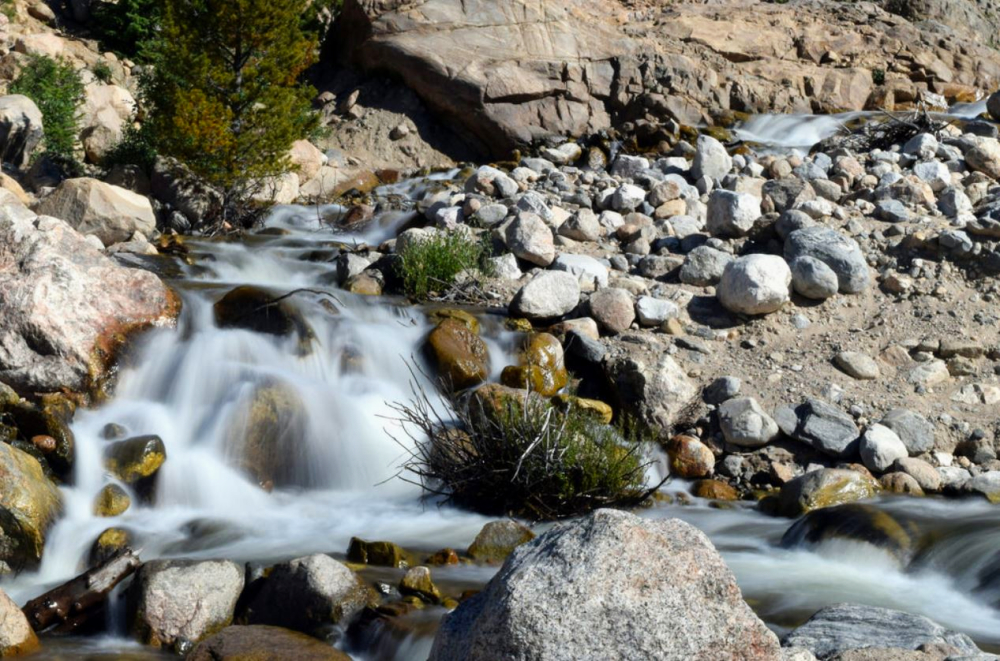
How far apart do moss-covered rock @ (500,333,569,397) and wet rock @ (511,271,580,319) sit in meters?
0.35

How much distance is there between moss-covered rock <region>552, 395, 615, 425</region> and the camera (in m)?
6.88

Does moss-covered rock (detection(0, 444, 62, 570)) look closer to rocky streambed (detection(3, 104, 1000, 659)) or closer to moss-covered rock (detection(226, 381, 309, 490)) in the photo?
→ rocky streambed (detection(3, 104, 1000, 659))

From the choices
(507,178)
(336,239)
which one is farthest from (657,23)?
(336,239)

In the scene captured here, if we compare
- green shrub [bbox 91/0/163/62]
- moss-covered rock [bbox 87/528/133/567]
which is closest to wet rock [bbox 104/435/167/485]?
moss-covered rock [bbox 87/528/133/567]

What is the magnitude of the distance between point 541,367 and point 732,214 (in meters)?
2.78

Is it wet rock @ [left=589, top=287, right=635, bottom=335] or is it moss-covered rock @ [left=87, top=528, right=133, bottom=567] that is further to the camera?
wet rock @ [left=589, top=287, right=635, bottom=335]

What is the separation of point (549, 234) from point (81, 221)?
4.14 meters

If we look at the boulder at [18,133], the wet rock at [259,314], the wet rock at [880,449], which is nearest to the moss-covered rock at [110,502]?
the wet rock at [259,314]

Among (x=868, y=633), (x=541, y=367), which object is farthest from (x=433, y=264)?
(x=868, y=633)

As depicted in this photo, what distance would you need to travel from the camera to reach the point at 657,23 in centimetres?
1681

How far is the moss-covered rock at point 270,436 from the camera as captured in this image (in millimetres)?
6449

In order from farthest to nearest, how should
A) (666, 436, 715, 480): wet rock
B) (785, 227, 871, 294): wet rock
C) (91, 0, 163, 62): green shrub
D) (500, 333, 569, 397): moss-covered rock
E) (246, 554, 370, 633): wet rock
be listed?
(91, 0, 163, 62): green shrub, (785, 227, 871, 294): wet rock, (500, 333, 569, 397): moss-covered rock, (666, 436, 715, 480): wet rock, (246, 554, 370, 633): wet rock

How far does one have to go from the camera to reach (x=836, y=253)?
27.8ft

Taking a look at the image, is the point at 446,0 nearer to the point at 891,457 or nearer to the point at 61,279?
the point at 61,279
